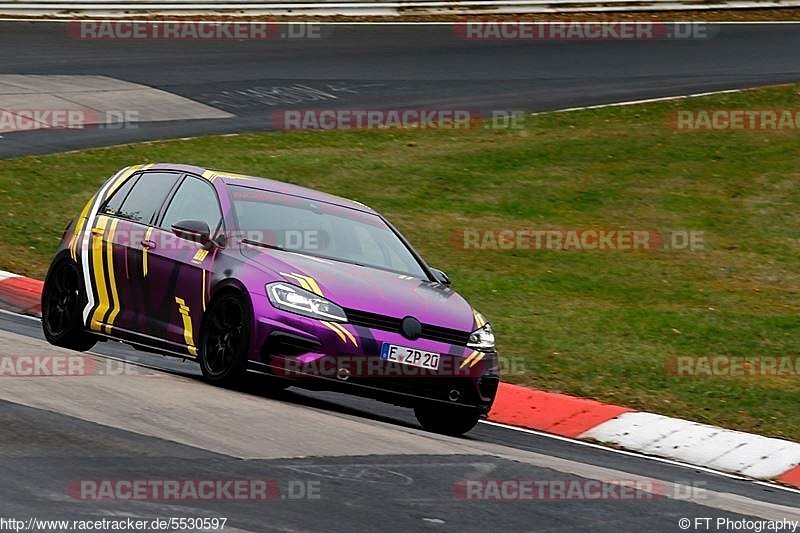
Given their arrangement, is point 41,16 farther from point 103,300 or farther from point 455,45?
point 103,300

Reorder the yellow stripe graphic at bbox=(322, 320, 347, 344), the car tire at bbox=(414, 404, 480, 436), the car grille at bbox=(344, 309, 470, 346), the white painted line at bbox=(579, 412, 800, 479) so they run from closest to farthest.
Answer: the yellow stripe graphic at bbox=(322, 320, 347, 344), the car grille at bbox=(344, 309, 470, 346), the car tire at bbox=(414, 404, 480, 436), the white painted line at bbox=(579, 412, 800, 479)

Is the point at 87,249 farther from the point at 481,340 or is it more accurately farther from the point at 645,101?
the point at 645,101

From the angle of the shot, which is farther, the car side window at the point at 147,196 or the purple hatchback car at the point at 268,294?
the car side window at the point at 147,196

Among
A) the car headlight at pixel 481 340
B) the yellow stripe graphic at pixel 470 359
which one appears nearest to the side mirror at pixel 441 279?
the car headlight at pixel 481 340

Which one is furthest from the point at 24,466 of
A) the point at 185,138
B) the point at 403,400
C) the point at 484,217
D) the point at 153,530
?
the point at 185,138

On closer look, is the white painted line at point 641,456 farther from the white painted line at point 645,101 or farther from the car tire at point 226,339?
the white painted line at point 645,101

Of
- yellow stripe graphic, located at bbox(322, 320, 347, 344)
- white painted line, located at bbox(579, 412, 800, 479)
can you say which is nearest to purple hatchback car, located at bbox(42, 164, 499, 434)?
yellow stripe graphic, located at bbox(322, 320, 347, 344)

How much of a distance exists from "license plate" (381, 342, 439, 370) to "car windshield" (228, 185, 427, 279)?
3.54 ft

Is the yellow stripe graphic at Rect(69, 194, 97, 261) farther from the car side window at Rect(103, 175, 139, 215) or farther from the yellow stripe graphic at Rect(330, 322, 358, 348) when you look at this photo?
the yellow stripe graphic at Rect(330, 322, 358, 348)

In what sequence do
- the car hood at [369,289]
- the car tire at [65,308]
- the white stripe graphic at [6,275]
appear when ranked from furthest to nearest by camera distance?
1. the white stripe graphic at [6,275]
2. the car tire at [65,308]
3. the car hood at [369,289]

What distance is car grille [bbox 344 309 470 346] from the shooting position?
9719 millimetres

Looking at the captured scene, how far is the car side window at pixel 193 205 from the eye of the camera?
425 inches

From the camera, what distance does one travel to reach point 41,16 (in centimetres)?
3081

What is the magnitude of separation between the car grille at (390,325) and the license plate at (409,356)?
4.2 inches
